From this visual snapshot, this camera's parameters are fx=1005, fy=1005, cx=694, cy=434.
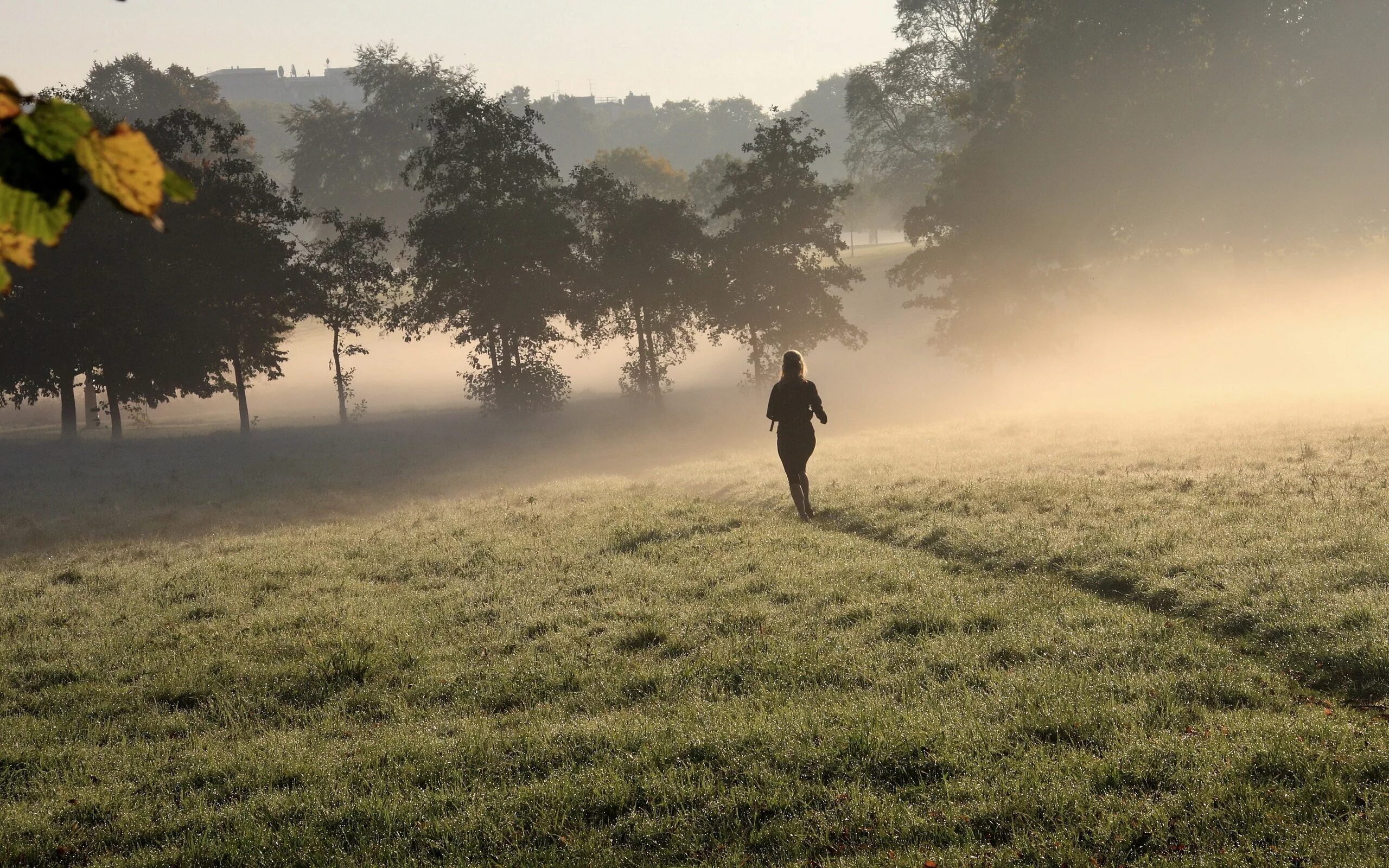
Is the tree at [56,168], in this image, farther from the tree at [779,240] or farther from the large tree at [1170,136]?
the large tree at [1170,136]

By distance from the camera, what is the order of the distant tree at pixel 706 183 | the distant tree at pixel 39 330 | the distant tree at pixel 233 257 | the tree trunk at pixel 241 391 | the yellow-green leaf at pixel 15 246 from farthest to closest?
the distant tree at pixel 706 183, the tree trunk at pixel 241 391, the distant tree at pixel 233 257, the distant tree at pixel 39 330, the yellow-green leaf at pixel 15 246

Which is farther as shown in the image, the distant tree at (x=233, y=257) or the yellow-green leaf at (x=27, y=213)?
the distant tree at (x=233, y=257)

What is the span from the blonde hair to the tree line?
2649cm

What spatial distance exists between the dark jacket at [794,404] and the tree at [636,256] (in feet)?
92.0

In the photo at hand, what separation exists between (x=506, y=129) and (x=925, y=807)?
132 ft

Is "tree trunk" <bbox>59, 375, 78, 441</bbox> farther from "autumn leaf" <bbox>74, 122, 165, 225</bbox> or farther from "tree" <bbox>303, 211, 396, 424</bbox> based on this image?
"autumn leaf" <bbox>74, 122, 165, 225</bbox>

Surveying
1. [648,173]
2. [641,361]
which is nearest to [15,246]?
[641,361]

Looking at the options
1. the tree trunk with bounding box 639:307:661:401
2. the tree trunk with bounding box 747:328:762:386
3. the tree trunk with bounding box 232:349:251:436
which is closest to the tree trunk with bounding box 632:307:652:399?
the tree trunk with bounding box 639:307:661:401

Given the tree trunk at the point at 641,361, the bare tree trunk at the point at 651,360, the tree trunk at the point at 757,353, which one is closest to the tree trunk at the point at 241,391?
the tree trunk at the point at 641,361

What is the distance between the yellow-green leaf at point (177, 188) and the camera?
1672 millimetres

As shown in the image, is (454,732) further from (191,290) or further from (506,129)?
(506,129)

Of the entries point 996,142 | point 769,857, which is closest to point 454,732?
point 769,857

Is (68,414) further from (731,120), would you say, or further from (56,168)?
(731,120)

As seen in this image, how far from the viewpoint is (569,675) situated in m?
9.41
